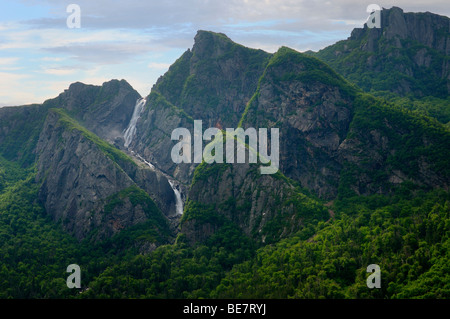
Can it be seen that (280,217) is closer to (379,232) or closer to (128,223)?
(379,232)

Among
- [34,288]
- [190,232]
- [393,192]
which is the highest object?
[393,192]

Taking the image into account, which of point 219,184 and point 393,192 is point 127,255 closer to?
point 219,184

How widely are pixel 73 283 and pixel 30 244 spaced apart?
3761cm

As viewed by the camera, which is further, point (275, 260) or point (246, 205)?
point (246, 205)

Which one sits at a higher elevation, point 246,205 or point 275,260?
point 246,205

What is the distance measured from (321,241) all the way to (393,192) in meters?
48.5

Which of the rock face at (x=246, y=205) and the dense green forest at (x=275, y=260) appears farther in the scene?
the rock face at (x=246, y=205)

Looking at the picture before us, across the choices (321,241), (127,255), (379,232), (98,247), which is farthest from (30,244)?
(379,232)

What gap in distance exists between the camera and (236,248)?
169500 mm

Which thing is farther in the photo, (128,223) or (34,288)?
(128,223)

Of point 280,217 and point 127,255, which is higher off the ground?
point 280,217

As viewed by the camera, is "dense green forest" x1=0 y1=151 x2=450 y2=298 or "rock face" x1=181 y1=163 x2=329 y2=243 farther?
"rock face" x1=181 y1=163 x2=329 y2=243
